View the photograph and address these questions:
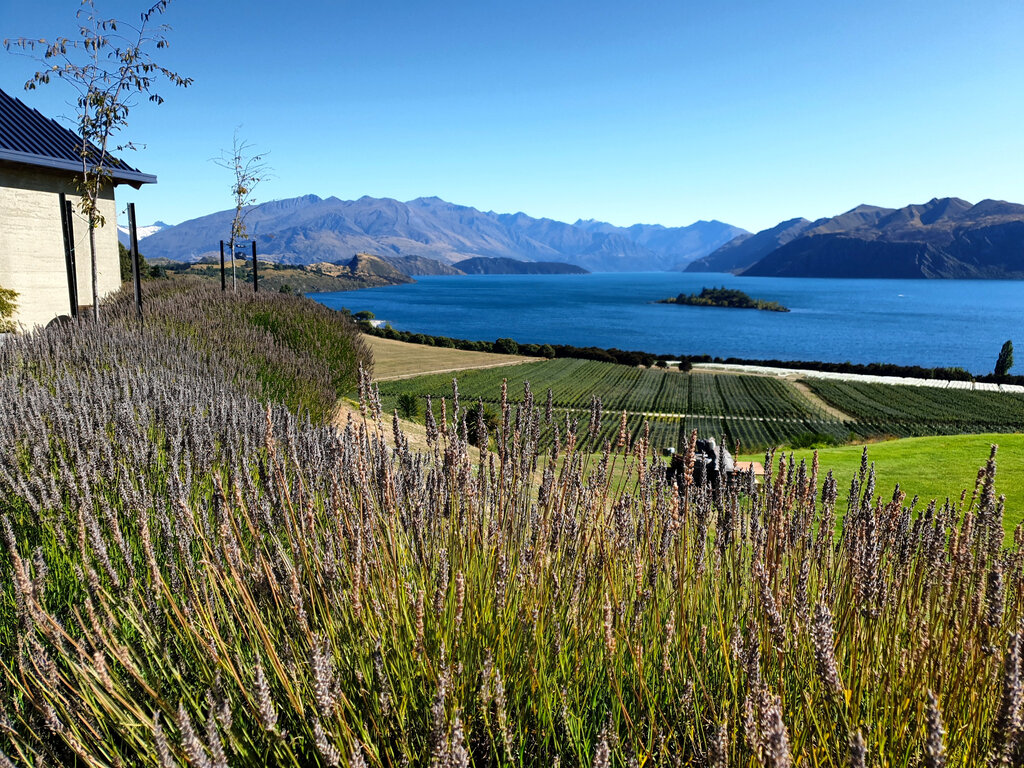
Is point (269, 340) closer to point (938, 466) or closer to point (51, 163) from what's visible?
point (51, 163)

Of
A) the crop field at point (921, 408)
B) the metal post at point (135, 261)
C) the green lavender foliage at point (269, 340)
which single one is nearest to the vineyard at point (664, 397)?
the crop field at point (921, 408)

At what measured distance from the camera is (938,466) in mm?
12125

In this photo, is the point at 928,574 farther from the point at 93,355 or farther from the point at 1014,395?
the point at 1014,395

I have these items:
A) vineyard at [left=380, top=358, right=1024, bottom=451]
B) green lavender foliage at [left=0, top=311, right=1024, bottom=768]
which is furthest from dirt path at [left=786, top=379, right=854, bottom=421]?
green lavender foliage at [left=0, top=311, right=1024, bottom=768]

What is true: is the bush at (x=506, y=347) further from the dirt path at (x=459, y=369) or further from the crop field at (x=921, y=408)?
the crop field at (x=921, y=408)

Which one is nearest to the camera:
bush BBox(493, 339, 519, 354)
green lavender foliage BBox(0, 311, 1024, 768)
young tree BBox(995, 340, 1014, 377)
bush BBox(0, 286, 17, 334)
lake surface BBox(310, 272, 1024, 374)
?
green lavender foliage BBox(0, 311, 1024, 768)

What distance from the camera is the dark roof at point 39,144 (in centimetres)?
1491

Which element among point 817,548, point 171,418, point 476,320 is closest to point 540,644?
point 817,548

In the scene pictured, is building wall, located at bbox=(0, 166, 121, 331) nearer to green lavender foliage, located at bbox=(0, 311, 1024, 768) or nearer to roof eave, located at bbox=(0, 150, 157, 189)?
roof eave, located at bbox=(0, 150, 157, 189)

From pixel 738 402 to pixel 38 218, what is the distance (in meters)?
45.2

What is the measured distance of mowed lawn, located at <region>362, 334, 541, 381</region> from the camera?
47.8m

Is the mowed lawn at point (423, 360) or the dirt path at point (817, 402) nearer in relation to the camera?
the dirt path at point (817, 402)

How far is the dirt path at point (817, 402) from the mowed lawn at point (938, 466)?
3258 cm

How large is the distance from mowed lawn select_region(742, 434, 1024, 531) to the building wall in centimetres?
1813
